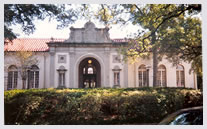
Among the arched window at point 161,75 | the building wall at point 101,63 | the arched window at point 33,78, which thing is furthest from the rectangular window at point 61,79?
the arched window at point 161,75

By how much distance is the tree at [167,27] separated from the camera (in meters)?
5.06

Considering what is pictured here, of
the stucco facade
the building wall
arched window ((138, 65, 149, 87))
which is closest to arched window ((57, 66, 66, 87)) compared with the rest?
A: the stucco facade

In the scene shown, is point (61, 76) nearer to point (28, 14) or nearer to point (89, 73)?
point (89, 73)

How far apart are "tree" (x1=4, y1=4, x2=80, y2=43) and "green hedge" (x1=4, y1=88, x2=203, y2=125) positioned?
2098mm

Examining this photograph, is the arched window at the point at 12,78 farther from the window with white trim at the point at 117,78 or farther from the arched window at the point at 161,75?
the arched window at the point at 161,75

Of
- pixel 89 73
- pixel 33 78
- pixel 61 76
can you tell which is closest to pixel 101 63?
pixel 61 76

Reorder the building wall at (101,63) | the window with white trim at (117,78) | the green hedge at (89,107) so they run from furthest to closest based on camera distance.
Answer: the window with white trim at (117,78) < the building wall at (101,63) < the green hedge at (89,107)

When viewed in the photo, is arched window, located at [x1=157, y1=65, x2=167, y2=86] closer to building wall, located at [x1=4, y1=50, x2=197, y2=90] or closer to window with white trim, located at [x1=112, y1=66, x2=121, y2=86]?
building wall, located at [x1=4, y1=50, x2=197, y2=90]

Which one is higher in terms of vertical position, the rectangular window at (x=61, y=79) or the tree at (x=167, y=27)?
the tree at (x=167, y=27)

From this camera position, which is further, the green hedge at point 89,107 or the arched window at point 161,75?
the arched window at point 161,75

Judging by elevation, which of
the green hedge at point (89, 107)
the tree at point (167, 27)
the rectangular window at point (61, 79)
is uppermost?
the tree at point (167, 27)

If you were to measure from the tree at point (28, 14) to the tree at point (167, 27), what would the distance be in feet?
4.82

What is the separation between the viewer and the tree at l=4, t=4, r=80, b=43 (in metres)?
4.84

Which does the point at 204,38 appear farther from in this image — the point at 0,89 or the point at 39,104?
the point at 0,89
